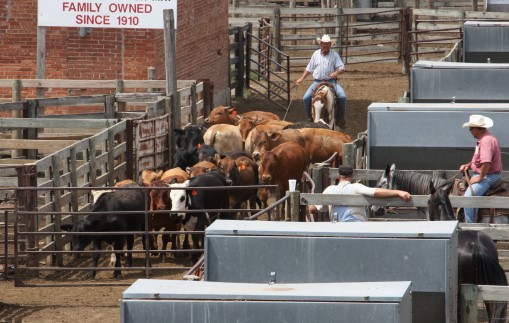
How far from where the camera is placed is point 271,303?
6684mm

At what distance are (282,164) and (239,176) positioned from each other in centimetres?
89

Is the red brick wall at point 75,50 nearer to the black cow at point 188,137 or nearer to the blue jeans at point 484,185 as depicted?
the black cow at point 188,137

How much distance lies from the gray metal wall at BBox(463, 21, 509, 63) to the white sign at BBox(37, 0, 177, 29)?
264 inches

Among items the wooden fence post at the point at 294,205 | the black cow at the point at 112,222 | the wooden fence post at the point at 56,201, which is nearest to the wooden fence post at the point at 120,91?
the wooden fence post at the point at 56,201

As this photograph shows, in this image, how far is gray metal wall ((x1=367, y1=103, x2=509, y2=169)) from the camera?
15.2m

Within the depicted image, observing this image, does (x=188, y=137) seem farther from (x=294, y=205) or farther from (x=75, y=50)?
(x=294, y=205)

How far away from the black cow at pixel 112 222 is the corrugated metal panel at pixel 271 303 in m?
7.76

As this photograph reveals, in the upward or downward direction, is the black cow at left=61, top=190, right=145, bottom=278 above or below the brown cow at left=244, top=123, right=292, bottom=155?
below

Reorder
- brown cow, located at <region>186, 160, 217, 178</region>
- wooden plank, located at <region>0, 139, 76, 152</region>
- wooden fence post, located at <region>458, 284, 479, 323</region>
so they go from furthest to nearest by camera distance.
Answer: wooden plank, located at <region>0, 139, 76, 152</region>, brown cow, located at <region>186, 160, 217, 178</region>, wooden fence post, located at <region>458, 284, 479, 323</region>

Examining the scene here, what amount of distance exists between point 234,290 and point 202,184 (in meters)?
8.74

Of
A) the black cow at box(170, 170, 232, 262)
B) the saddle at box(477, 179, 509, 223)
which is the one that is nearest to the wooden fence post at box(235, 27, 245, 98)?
the black cow at box(170, 170, 232, 262)

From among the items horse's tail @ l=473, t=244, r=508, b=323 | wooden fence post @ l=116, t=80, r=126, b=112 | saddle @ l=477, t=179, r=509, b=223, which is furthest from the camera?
wooden fence post @ l=116, t=80, r=126, b=112

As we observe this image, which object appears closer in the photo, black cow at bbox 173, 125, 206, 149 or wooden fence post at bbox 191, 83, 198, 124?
black cow at bbox 173, 125, 206, 149

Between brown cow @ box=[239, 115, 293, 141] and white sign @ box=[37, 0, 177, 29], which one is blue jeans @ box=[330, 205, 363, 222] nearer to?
brown cow @ box=[239, 115, 293, 141]
